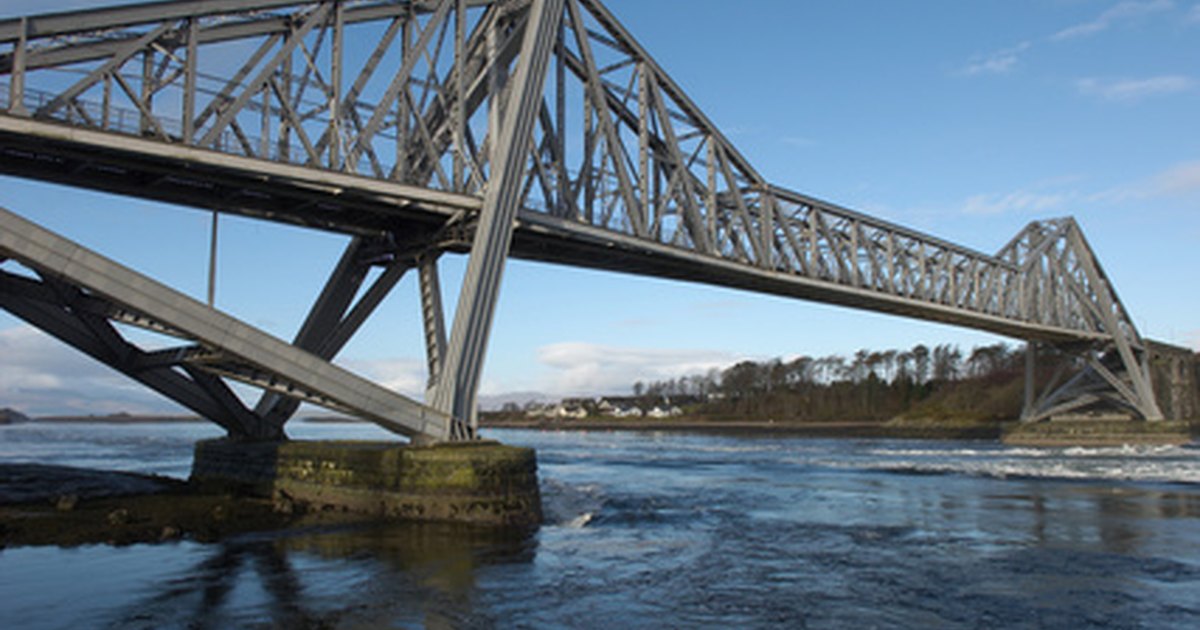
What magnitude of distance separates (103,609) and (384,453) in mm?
9384

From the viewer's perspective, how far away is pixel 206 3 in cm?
2044

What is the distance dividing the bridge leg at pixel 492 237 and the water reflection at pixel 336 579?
3944 mm

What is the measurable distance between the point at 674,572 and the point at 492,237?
36.3 feet

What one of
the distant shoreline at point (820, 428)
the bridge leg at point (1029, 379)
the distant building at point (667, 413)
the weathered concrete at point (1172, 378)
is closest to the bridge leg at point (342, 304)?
the bridge leg at point (1029, 379)

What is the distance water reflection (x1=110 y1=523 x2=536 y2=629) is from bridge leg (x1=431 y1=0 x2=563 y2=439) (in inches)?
155

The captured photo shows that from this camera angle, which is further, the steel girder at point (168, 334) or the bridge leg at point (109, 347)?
the bridge leg at point (109, 347)

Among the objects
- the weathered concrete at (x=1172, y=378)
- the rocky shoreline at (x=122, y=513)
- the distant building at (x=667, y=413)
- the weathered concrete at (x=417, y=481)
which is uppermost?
the weathered concrete at (x=1172, y=378)

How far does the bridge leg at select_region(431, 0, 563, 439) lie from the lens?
2338cm

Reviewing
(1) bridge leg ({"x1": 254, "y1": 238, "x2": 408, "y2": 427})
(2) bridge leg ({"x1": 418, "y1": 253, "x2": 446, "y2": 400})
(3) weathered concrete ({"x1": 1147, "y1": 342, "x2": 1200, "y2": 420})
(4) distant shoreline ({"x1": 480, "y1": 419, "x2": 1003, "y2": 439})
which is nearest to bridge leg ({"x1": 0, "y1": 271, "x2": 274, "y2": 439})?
(1) bridge leg ({"x1": 254, "y1": 238, "x2": 408, "y2": 427})

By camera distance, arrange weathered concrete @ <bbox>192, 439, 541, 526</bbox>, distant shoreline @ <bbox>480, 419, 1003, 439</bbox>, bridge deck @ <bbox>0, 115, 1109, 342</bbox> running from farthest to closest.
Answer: distant shoreline @ <bbox>480, 419, 1003, 439</bbox>, weathered concrete @ <bbox>192, 439, 541, 526</bbox>, bridge deck @ <bbox>0, 115, 1109, 342</bbox>

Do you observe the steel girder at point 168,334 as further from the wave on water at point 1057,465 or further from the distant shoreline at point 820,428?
the distant shoreline at point 820,428

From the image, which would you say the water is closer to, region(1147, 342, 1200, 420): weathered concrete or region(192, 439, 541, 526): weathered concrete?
region(192, 439, 541, 526): weathered concrete

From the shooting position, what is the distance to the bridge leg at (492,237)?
2338cm

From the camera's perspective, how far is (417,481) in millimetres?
21719
